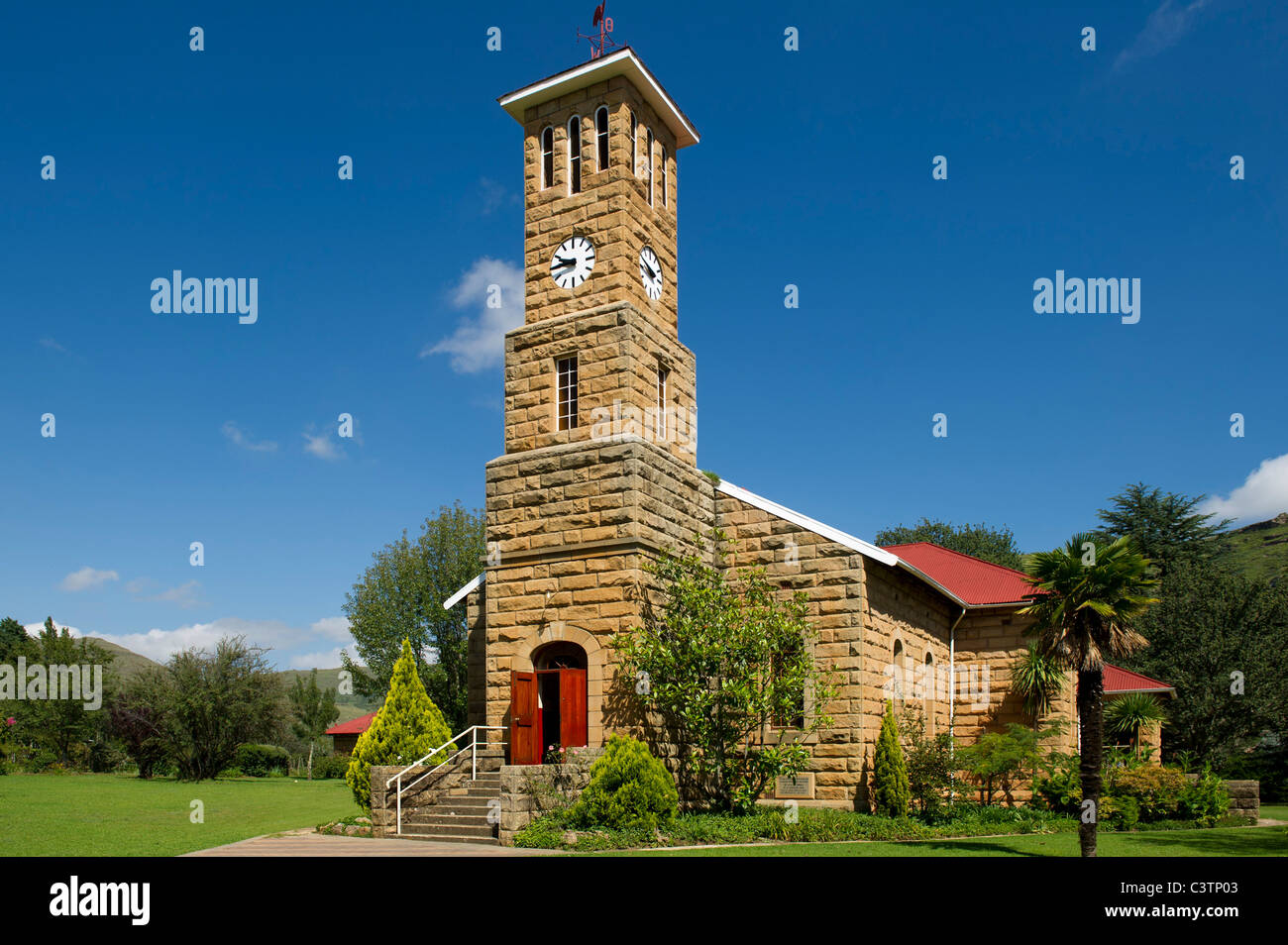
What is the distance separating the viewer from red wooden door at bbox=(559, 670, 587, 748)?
60.8 feet

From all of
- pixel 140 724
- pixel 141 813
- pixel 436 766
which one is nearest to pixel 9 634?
pixel 140 724

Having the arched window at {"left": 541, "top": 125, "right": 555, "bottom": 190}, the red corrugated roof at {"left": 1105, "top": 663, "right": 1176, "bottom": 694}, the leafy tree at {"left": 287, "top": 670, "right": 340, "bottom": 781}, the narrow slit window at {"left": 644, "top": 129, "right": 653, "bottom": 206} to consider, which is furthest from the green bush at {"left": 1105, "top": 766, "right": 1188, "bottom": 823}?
the leafy tree at {"left": 287, "top": 670, "right": 340, "bottom": 781}

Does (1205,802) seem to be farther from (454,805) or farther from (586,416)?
(454,805)

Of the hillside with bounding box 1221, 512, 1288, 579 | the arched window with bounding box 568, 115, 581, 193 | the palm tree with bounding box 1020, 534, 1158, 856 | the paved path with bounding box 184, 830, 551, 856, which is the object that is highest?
the arched window with bounding box 568, 115, 581, 193

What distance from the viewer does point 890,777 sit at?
19.7 metres

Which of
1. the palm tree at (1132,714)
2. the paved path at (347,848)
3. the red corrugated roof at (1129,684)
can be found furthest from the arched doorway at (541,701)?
the red corrugated roof at (1129,684)

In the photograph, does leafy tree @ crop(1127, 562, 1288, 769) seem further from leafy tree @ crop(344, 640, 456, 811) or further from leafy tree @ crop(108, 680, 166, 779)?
leafy tree @ crop(108, 680, 166, 779)

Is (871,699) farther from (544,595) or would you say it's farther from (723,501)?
(544,595)

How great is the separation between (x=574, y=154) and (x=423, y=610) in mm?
24216

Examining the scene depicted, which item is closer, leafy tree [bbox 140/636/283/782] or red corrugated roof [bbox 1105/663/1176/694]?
red corrugated roof [bbox 1105/663/1176/694]

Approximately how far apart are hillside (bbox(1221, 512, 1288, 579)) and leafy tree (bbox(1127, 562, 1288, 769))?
45110mm

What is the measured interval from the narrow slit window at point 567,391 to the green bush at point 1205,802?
16.5m

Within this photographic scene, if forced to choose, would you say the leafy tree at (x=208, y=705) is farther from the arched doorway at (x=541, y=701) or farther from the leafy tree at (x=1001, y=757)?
the leafy tree at (x=1001, y=757)
